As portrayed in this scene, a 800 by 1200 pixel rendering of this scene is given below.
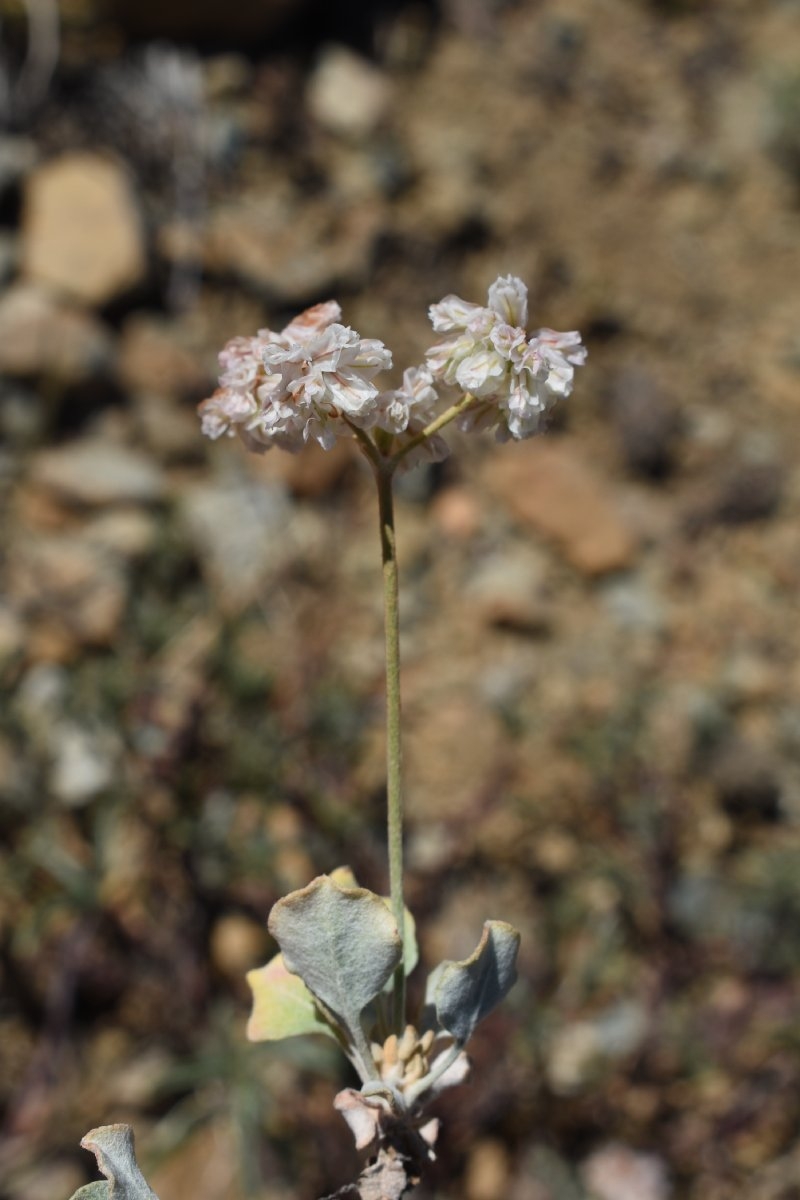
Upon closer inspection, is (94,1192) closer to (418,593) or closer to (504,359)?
(504,359)

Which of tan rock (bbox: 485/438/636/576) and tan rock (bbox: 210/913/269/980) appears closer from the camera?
tan rock (bbox: 210/913/269/980)

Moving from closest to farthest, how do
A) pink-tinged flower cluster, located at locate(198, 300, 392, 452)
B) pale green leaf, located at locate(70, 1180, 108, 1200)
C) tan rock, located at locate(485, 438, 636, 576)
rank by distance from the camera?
pale green leaf, located at locate(70, 1180, 108, 1200), pink-tinged flower cluster, located at locate(198, 300, 392, 452), tan rock, located at locate(485, 438, 636, 576)

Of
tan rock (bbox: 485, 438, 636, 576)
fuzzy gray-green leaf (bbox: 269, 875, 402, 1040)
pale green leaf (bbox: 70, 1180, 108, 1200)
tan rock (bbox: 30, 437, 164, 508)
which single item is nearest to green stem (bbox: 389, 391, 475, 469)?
fuzzy gray-green leaf (bbox: 269, 875, 402, 1040)

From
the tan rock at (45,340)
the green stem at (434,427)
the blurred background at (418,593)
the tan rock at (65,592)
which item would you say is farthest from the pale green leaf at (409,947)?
the tan rock at (45,340)

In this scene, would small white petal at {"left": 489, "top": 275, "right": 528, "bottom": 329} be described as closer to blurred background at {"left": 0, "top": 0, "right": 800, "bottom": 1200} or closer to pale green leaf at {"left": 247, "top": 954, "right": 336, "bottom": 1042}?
pale green leaf at {"left": 247, "top": 954, "right": 336, "bottom": 1042}

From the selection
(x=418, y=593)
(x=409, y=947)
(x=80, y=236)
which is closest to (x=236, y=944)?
(x=418, y=593)

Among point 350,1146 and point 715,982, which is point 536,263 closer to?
point 715,982

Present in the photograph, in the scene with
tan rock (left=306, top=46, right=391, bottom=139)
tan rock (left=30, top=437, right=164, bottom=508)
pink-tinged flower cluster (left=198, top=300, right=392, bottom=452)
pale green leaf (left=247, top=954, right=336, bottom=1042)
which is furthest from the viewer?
tan rock (left=306, top=46, right=391, bottom=139)

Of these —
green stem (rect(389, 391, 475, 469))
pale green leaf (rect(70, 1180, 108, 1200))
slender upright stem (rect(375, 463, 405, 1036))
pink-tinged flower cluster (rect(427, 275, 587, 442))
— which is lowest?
pale green leaf (rect(70, 1180, 108, 1200))
